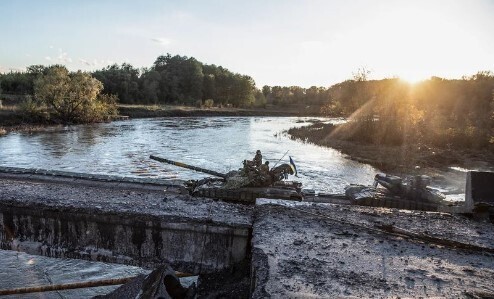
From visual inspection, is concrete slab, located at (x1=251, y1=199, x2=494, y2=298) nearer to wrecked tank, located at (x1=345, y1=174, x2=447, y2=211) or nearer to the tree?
wrecked tank, located at (x1=345, y1=174, x2=447, y2=211)

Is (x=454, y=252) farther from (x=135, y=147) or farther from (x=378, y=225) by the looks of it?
(x=135, y=147)

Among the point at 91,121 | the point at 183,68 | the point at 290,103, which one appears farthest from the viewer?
the point at 290,103

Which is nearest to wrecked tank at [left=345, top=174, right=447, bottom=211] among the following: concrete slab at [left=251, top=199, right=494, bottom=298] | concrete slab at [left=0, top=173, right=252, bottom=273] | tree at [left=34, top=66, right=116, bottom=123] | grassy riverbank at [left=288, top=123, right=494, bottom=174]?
concrete slab at [left=251, top=199, right=494, bottom=298]

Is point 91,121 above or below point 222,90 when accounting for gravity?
below

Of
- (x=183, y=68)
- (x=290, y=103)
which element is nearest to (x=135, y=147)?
(x=183, y=68)

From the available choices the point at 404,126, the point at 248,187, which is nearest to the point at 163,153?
the point at 248,187

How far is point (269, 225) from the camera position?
21.2 ft

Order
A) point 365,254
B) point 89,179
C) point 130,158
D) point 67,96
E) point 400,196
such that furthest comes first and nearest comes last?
point 67,96
point 130,158
point 89,179
point 400,196
point 365,254

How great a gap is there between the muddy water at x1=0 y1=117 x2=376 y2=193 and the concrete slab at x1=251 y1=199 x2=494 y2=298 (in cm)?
984

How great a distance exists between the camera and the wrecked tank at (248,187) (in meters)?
10.5

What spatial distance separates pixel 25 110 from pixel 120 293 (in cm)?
4604

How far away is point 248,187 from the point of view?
10805 mm

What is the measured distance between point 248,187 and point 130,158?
1783cm

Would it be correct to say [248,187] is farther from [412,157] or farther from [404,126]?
[404,126]
